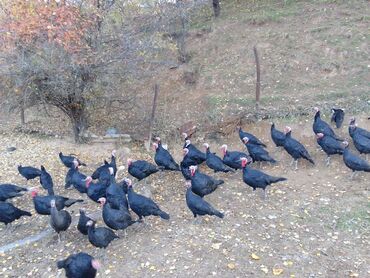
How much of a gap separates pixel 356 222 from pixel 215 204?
2.77 metres

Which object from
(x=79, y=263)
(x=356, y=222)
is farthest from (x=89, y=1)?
(x=356, y=222)

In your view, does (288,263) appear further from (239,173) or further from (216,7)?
(216,7)

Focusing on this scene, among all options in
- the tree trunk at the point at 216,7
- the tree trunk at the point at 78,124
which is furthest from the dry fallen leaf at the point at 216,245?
the tree trunk at the point at 216,7

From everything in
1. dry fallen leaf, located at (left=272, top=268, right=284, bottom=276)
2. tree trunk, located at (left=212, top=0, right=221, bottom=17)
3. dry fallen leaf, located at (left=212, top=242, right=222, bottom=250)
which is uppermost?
tree trunk, located at (left=212, top=0, right=221, bottom=17)

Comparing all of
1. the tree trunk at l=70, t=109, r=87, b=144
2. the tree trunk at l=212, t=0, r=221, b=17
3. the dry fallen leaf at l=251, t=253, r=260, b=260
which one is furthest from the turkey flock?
the tree trunk at l=212, t=0, r=221, b=17

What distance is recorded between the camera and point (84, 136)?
47.1 feet

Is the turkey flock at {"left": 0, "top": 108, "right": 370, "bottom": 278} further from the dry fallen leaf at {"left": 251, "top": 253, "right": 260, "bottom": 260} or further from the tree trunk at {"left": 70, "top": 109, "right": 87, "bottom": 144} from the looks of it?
the tree trunk at {"left": 70, "top": 109, "right": 87, "bottom": 144}

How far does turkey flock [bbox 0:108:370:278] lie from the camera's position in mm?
8828

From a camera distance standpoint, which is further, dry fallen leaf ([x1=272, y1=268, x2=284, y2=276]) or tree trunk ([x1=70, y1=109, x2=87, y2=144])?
tree trunk ([x1=70, y1=109, x2=87, y2=144])

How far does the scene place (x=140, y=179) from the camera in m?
11.4

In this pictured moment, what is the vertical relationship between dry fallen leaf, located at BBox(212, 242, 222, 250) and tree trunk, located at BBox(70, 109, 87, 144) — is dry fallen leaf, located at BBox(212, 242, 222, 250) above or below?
below

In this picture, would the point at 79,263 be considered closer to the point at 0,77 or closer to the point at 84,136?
the point at 84,136

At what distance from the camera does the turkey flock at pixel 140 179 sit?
8828 millimetres

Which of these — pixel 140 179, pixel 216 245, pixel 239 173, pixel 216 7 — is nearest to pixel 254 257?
pixel 216 245
